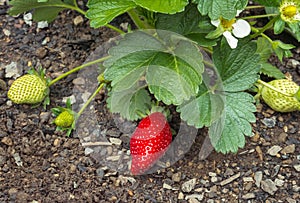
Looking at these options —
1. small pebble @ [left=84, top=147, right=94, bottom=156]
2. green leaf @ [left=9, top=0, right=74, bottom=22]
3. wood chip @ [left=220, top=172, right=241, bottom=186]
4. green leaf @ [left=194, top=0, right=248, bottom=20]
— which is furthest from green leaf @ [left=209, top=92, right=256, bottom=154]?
green leaf @ [left=9, top=0, right=74, bottom=22]

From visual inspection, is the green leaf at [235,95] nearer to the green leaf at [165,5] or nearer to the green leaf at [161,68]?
the green leaf at [161,68]

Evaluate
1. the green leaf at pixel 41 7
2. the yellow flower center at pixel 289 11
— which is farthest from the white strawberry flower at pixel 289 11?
the green leaf at pixel 41 7

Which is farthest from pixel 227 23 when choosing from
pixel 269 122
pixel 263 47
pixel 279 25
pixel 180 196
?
pixel 180 196

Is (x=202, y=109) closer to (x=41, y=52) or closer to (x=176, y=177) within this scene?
(x=176, y=177)

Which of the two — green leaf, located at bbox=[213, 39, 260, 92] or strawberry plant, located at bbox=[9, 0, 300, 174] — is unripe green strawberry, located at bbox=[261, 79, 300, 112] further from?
green leaf, located at bbox=[213, 39, 260, 92]

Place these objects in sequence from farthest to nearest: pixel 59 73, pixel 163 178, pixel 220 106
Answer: pixel 59 73 → pixel 163 178 → pixel 220 106

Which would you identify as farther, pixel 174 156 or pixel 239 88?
pixel 174 156

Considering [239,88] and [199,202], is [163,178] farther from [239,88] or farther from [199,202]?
[239,88]

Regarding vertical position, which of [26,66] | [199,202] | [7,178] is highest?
[26,66]

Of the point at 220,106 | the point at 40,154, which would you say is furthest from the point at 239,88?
the point at 40,154
